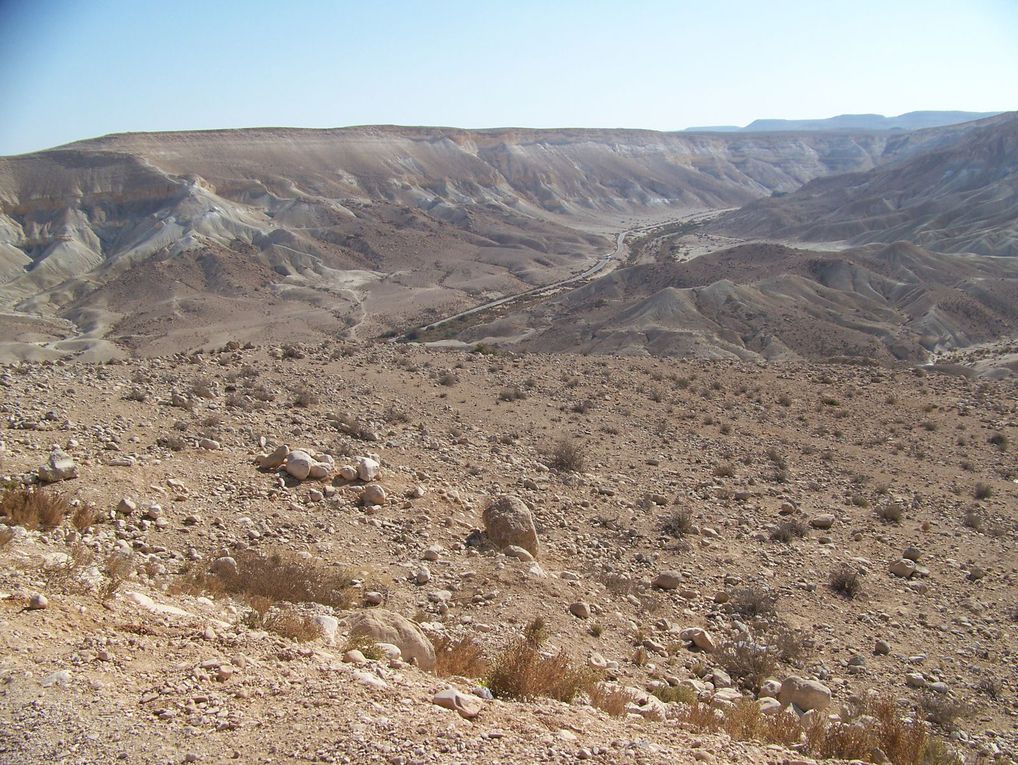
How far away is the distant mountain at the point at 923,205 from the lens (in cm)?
7244

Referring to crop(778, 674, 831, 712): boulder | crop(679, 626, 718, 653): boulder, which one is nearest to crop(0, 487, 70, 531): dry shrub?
crop(679, 626, 718, 653): boulder

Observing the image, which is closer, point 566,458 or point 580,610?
point 580,610

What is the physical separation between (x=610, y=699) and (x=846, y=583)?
17.5ft

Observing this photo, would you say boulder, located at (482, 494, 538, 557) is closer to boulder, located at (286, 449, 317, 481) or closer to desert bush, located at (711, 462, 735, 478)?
boulder, located at (286, 449, 317, 481)

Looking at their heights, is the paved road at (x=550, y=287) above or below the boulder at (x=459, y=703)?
above

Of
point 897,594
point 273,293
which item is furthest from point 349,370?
point 273,293

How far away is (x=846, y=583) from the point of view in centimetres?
959

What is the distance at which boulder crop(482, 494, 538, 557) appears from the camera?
9.03 m

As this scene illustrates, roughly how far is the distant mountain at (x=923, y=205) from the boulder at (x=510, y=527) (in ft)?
228

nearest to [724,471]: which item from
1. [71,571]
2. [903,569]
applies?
[903,569]

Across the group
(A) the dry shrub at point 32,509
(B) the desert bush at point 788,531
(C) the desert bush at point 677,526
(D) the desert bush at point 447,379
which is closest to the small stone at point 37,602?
(A) the dry shrub at point 32,509

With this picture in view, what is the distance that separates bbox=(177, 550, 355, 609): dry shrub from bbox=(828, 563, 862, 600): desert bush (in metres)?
6.25

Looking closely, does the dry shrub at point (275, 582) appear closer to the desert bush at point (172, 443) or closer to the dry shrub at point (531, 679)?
the dry shrub at point (531, 679)

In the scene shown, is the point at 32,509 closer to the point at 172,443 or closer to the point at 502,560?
the point at 172,443
